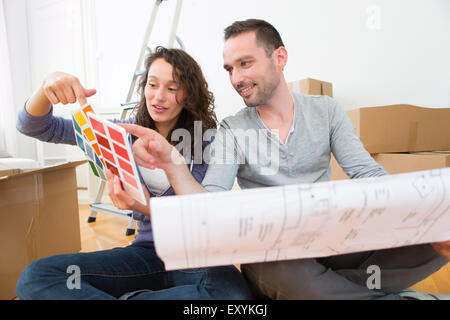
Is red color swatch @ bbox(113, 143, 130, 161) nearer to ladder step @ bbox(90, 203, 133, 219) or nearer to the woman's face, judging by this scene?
the woman's face

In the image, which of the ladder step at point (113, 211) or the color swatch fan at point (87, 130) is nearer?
the color swatch fan at point (87, 130)

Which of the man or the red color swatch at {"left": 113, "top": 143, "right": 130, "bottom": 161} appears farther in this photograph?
the man

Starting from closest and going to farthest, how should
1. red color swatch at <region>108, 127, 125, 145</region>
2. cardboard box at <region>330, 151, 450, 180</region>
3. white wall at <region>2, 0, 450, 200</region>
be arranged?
red color swatch at <region>108, 127, 125, 145</region>, cardboard box at <region>330, 151, 450, 180</region>, white wall at <region>2, 0, 450, 200</region>

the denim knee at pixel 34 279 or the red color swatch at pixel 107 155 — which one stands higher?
the red color swatch at pixel 107 155

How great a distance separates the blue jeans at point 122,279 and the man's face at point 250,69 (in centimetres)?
51

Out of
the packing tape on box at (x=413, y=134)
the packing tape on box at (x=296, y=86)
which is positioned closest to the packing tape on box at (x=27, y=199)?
the packing tape on box at (x=296, y=86)

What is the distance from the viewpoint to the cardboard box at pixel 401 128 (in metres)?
1.35

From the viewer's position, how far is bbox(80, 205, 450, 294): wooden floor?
3.18 ft

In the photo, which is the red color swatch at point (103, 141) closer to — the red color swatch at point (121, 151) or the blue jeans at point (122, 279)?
the red color swatch at point (121, 151)

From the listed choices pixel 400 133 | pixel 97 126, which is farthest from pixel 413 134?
pixel 97 126

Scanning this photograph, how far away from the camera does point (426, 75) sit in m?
1.63

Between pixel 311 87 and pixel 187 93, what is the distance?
0.87m

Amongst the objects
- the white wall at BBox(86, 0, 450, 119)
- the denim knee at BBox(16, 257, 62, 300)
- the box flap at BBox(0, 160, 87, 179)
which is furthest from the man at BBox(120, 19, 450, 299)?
the white wall at BBox(86, 0, 450, 119)

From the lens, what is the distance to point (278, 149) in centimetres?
82
